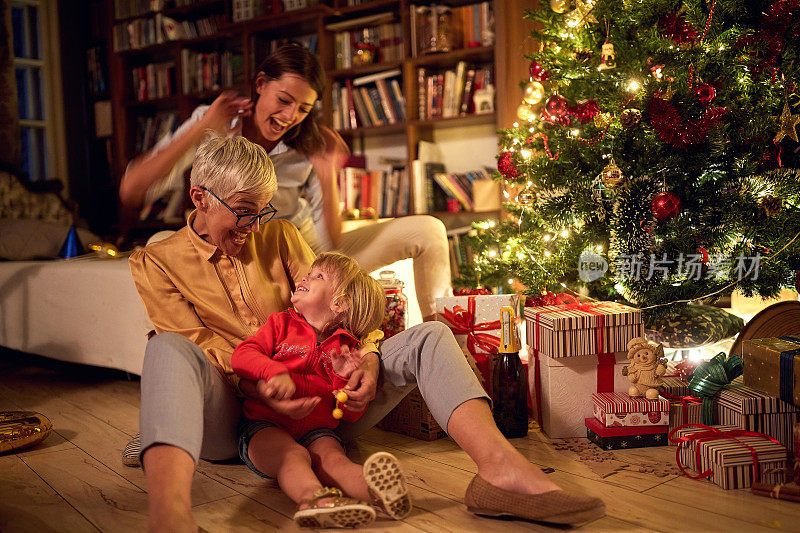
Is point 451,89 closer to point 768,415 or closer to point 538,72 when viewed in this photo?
point 538,72

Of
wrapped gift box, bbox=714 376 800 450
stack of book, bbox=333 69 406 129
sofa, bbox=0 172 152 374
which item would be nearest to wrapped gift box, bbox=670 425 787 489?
wrapped gift box, bbox=714 376 800 450

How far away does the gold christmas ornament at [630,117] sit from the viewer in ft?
6.08

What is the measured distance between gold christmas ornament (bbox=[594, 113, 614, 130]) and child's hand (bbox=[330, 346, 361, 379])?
1.05 meters

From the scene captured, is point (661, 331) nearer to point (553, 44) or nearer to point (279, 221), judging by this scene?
point (553, 44)

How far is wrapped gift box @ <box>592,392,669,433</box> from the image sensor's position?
61.0 inches

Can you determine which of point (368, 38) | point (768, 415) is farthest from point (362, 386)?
point (368, 38)

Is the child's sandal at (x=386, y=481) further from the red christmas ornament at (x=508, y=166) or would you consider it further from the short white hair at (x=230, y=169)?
the red christmas ornament at (x=508, y=166)

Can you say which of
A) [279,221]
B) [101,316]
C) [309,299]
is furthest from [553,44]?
[101,316]

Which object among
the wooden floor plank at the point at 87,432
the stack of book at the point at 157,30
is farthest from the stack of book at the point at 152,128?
the wooden floor plank at the point at 87,432

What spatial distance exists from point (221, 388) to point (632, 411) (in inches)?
36.8

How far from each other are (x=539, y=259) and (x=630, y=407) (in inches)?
28.6

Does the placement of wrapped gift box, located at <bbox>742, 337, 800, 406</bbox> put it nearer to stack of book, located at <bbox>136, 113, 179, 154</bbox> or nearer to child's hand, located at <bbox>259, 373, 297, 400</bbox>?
child's hand, located at <bbox>259, 373, 297, 400</bbox>

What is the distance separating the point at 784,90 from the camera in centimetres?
188

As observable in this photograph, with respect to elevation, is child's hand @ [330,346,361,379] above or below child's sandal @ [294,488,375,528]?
above
